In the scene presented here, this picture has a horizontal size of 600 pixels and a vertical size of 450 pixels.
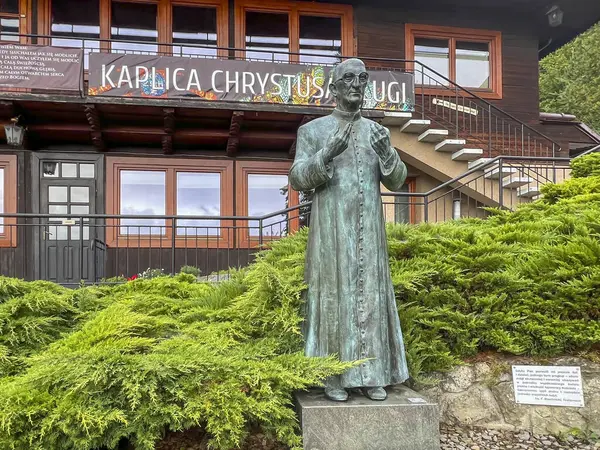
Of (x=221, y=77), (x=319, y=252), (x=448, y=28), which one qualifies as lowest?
(x=319, y=252)

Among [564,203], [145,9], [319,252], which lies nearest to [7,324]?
[319,252]

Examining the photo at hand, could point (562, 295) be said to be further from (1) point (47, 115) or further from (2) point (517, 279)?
(1) point (47, 115)

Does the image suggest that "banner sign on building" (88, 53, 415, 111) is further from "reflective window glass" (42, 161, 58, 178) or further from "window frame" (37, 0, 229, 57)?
"reflective window glass" (42, 161, 58, 178)

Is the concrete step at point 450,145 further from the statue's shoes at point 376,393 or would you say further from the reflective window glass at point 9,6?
the reflective window glass at point 9,6

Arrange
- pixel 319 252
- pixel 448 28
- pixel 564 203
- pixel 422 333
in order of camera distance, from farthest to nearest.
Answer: pixel 448 28
pixel 564 203
pixel 422 333
pixel 319 252

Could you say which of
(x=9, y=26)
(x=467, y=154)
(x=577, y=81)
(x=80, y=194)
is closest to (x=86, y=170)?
(x=80, y=194)

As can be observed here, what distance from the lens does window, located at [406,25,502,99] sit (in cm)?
1237

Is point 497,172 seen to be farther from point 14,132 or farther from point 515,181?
point 14,132

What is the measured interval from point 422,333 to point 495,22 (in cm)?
1147

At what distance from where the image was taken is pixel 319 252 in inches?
120

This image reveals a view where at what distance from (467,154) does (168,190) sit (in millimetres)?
6599


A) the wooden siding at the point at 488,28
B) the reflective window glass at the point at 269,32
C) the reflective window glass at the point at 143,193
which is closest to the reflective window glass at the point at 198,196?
the reflective window glass at the point at 143,193

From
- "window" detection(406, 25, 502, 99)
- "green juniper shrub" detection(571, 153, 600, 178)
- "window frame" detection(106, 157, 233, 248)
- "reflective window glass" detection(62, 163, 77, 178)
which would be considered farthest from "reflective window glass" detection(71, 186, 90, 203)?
"green juniper shrub" detection(571, 153, 600, 178)

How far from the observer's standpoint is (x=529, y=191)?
9648 mm
